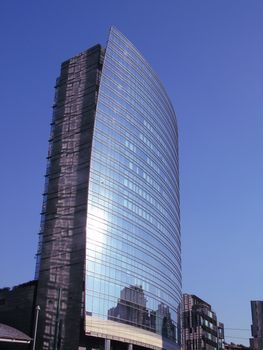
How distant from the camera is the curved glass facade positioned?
3666 inches

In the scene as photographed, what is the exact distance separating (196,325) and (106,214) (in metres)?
88.1

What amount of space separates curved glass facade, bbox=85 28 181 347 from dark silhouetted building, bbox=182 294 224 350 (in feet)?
114

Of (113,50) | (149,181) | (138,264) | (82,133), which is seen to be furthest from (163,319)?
(113,50)

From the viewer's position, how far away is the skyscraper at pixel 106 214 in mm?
90625

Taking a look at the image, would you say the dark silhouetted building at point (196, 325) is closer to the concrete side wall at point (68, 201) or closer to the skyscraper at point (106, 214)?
the skyscraper at point (106, 214)

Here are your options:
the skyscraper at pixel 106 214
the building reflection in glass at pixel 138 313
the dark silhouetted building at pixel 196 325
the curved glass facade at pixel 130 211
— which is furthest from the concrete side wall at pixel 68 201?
the dark silhouetted building at pixel 196 325

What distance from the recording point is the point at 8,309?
99.4 m

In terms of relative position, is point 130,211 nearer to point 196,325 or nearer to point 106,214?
point 106,214

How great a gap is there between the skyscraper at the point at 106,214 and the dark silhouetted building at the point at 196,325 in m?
43.1

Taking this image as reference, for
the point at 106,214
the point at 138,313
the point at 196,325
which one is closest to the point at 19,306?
the point at 138,313

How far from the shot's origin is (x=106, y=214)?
97.2 meters

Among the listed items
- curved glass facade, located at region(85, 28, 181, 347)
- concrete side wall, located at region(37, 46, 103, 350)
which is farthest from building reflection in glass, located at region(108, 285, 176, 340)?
concrete side wall, located at region(37, 46, 103, 350)

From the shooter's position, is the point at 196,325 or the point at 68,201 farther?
the point at 196,325

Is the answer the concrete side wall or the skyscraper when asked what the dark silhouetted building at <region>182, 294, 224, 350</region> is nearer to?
the skyscraper
